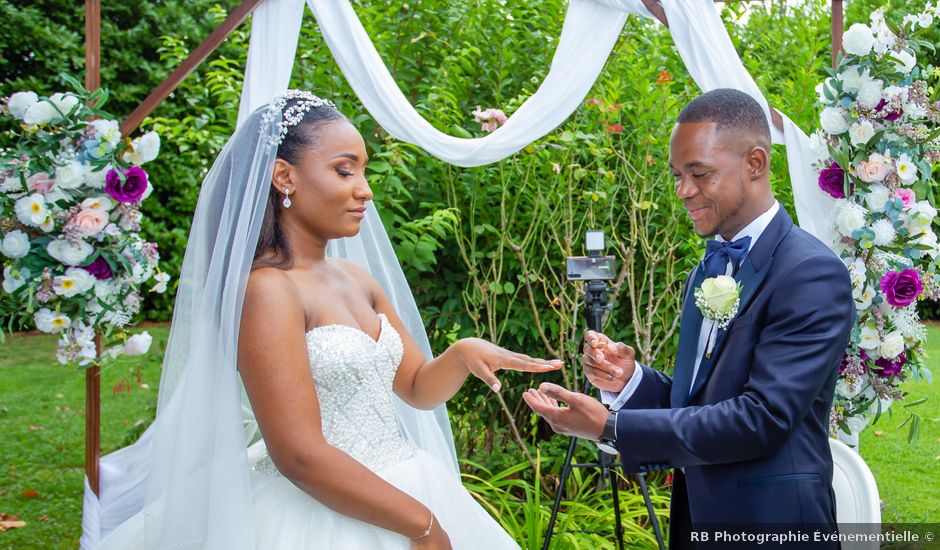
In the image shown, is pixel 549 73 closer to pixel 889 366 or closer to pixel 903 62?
pixel 903 62

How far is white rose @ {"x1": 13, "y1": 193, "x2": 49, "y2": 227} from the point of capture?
12.0 feet

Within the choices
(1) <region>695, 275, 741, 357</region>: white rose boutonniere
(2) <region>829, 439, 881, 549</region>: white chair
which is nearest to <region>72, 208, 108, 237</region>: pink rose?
(1) <region>695, 275, 741, 357</region>: white rose boutonniere

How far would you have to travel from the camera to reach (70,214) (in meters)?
3.77

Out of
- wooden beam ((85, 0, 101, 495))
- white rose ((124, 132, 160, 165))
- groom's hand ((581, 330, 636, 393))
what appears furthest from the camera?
wooden beam ((85, 0, 101, 495))

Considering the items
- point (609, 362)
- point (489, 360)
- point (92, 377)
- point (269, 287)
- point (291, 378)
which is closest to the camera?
point (291, 378)

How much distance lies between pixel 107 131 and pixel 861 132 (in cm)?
328

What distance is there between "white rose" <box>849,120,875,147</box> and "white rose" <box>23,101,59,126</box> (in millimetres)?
3467

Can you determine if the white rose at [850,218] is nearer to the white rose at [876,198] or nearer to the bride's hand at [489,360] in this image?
the white rose at [876,198]

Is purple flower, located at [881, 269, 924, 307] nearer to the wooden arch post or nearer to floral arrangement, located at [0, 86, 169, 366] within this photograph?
the wooden arch post

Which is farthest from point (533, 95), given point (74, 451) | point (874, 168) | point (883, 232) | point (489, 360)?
point (74, 451)

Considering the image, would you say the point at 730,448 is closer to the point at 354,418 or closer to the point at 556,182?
the point at 354,418

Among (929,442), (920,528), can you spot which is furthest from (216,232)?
(929,442)

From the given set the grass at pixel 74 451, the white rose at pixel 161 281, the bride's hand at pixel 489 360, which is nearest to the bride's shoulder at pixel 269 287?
the bride's hand at pixel 489 360

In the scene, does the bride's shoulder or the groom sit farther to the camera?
the bride's shoulder
